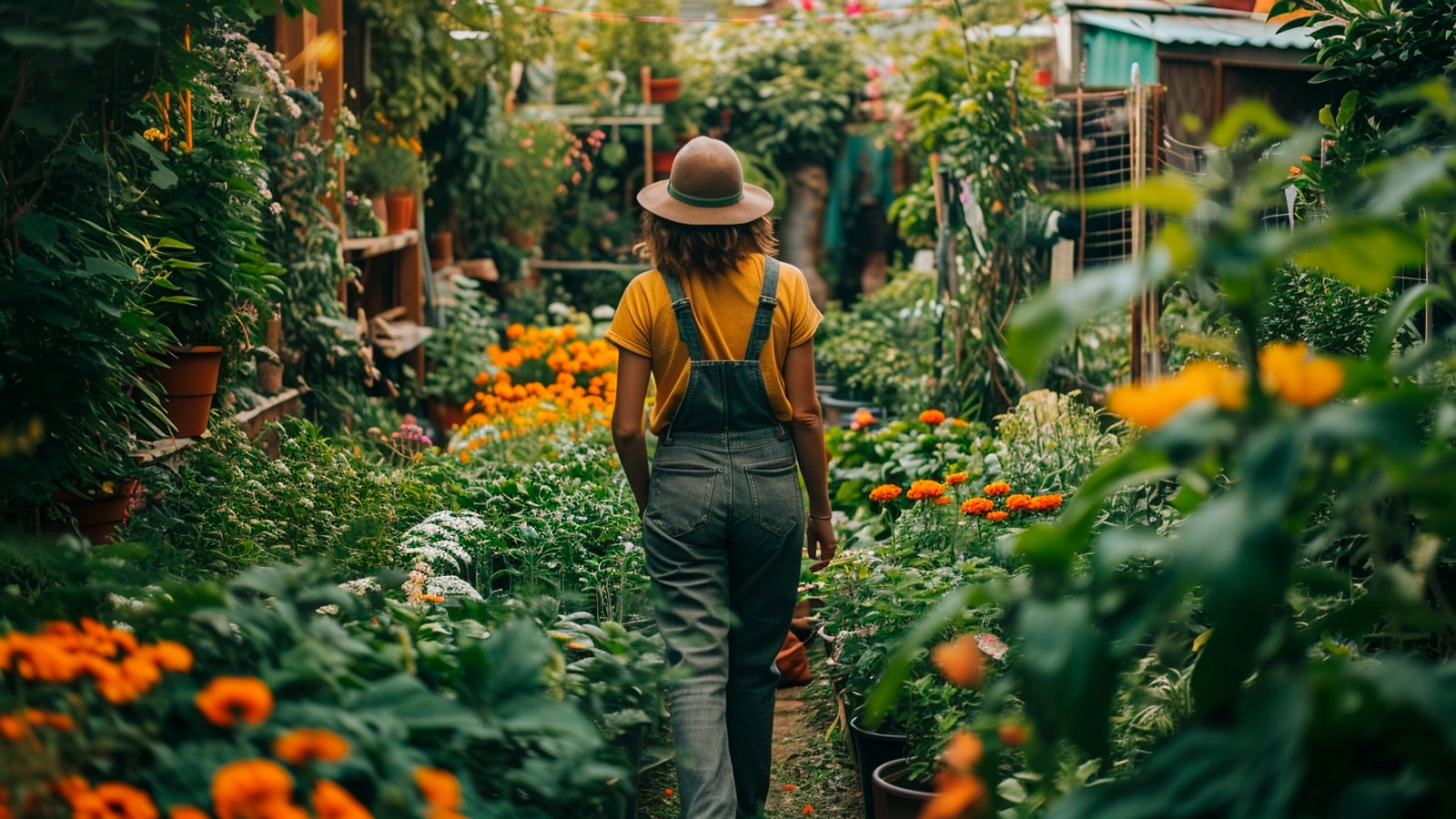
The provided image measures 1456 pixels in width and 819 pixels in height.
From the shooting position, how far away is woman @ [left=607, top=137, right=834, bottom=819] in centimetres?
282

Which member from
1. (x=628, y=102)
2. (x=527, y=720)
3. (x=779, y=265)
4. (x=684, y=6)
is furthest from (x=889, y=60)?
(x=527, y=720)

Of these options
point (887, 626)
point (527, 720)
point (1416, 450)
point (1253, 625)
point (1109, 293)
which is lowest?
point (887, 626)

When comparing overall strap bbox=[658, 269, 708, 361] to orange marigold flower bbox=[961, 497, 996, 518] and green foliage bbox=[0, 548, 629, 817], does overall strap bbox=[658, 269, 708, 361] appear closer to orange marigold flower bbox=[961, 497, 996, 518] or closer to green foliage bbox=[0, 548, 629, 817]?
orange marigold flower bbox=[961, 497, 996, 518]

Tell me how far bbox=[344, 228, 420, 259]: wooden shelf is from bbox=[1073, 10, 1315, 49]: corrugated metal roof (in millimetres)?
4120

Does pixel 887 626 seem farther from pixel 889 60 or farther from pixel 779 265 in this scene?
pixel 889 60

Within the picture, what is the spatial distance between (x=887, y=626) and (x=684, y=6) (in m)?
12.5

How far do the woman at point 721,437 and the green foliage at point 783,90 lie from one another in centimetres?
771

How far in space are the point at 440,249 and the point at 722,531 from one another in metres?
6.06

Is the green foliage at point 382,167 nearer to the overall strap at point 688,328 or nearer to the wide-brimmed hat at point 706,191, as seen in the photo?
the wide-brimmed hat at point 706,191

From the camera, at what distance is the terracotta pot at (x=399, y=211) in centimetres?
707

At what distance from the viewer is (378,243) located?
6395mm

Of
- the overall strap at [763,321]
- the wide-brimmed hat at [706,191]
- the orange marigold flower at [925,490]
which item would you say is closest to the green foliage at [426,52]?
the wide-brimmed hat at [706,191]

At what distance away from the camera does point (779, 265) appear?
296 cm

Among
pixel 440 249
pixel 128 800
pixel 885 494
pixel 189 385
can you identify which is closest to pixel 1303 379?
pixel 128 800
